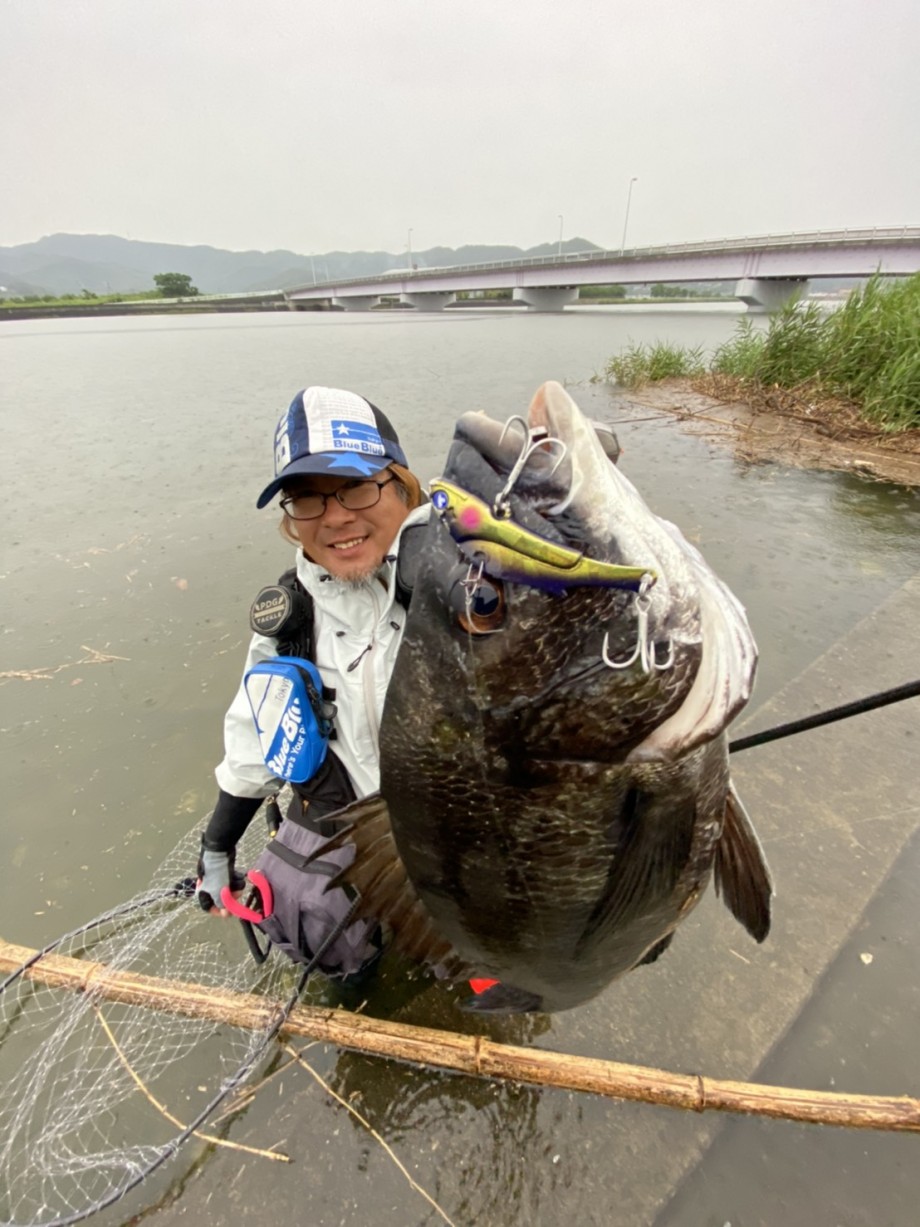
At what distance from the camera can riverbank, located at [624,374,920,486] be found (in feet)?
29.0

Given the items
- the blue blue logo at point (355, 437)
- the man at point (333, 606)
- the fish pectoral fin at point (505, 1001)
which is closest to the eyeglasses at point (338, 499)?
the man at point (333, 606)

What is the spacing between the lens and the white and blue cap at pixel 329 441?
1826 mm

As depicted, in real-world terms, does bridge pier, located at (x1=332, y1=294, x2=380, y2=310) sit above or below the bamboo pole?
above

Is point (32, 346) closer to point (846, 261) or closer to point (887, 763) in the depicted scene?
point (887, 763)

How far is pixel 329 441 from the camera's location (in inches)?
73.9

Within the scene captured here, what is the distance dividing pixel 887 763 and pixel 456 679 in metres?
3.15

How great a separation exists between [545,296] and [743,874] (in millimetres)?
60874

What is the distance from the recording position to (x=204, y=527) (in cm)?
706

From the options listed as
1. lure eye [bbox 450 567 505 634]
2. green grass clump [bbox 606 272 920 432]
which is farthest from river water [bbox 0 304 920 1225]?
green grass clump [bbox 606 272 920 432]

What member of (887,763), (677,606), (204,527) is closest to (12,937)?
(677,606)

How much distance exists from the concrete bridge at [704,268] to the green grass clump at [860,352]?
35.4 ft

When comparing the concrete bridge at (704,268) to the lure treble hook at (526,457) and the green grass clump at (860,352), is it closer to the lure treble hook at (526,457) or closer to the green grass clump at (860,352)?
the green grass clump at (860,352)

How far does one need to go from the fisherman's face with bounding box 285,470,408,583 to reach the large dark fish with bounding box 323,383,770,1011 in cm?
69

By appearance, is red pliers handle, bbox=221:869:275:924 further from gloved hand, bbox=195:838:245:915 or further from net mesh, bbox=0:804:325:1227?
net mesh, bbox=0:804:325:1227
